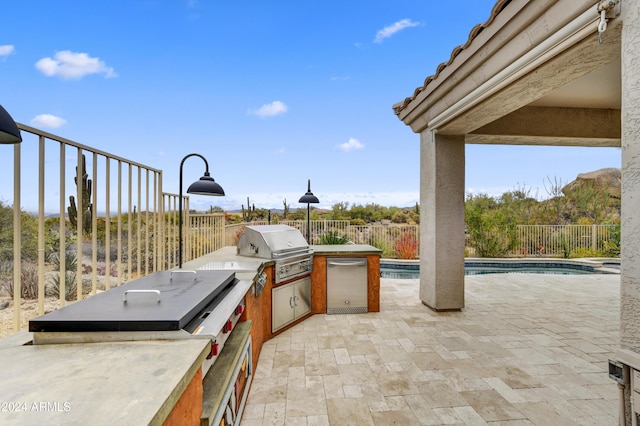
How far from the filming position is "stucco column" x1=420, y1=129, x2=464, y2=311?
417 cm

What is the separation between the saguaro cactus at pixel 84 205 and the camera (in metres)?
1.80

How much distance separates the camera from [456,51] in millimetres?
3096

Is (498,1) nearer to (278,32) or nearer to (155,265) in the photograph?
(155,265)

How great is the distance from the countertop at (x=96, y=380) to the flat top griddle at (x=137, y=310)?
0.23ft

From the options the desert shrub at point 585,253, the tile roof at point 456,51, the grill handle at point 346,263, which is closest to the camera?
the tile roof at point 456,51

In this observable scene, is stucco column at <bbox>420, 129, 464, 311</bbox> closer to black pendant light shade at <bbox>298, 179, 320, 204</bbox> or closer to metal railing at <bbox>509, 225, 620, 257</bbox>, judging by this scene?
black pendant light shade at <bbox>298, 179, 320, 204</bbox>

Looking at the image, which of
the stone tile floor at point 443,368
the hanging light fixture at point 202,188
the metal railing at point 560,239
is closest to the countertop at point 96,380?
the stone tile floor at point 443,368

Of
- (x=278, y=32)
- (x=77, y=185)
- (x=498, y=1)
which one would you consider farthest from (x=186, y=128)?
(x=498, y=1)

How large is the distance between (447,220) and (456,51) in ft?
7.18

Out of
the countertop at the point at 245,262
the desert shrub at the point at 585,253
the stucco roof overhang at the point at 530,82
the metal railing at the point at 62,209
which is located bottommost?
the desert shrub at the point at 585,253

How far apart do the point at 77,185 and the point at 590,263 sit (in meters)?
10.6

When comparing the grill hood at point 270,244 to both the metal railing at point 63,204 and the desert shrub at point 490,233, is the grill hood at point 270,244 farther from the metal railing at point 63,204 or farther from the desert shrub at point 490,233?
the desert shrub at point 490,233

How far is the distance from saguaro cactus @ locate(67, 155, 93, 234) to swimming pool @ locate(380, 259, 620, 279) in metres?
6.90

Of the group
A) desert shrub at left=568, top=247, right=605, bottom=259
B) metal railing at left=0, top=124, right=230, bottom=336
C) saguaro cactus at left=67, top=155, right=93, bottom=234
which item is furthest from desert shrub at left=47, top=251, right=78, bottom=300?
desert shrub at left=568, top=247, right=605, bottom=259
